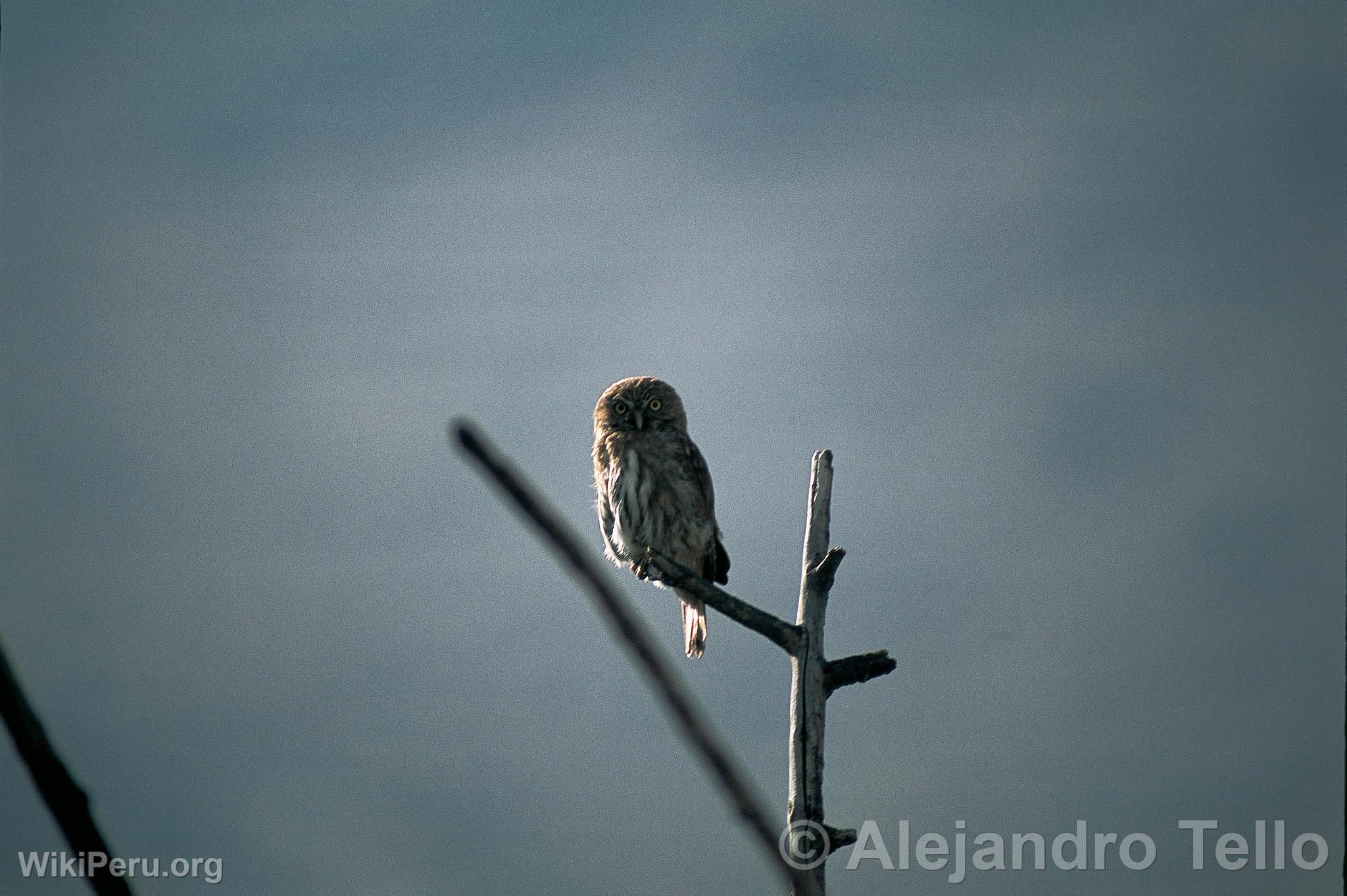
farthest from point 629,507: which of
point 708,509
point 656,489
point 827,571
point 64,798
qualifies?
point 64,798

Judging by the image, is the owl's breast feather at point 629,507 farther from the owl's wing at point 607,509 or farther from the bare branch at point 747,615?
the bare branch at point 747,615

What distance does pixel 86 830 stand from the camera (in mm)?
771

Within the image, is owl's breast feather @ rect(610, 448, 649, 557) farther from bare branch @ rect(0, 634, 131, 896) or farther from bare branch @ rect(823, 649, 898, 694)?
bare branch @ rect(0, 634, 131, 896)

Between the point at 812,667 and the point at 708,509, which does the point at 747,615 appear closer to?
the point at 812,667

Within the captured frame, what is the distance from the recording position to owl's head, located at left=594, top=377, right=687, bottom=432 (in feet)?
27.3

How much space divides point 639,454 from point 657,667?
737cm

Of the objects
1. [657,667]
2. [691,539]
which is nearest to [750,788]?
[657,667]

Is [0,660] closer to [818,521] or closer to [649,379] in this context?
[818,521]

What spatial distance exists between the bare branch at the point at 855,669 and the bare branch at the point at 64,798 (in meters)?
2.25

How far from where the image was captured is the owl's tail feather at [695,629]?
796 cm

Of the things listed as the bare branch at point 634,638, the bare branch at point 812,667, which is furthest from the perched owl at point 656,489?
the bare branch at point 634,638

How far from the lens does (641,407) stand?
833cm

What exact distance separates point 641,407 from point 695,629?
63.5 inches

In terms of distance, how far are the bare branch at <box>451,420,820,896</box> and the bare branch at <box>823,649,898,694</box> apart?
6.52ft
